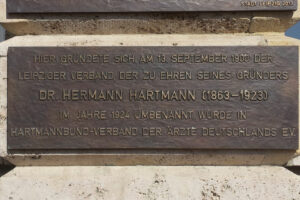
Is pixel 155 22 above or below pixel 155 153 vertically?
above

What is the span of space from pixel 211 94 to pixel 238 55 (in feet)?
1.28

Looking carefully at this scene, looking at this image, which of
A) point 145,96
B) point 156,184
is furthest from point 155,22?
point 156,184

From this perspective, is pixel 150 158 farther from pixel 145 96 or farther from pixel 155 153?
pixel 145 96

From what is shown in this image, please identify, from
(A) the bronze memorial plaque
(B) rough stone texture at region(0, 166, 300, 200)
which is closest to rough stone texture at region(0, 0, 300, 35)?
(A) the bronze memorial plaque

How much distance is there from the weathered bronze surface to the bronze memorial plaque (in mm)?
341

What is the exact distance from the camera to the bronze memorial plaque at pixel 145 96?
6.48ft

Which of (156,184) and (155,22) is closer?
(156,184)

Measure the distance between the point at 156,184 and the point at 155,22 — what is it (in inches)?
53.7

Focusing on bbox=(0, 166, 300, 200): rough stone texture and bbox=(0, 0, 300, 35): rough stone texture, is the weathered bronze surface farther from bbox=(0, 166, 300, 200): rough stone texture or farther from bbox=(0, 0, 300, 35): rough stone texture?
bbox=(0, 166, 300, 200): rough stone texture

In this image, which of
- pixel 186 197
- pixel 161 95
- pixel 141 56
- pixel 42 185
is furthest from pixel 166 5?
pixel 42 185

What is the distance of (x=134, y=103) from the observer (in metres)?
2.00

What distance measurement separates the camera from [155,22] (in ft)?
6.86

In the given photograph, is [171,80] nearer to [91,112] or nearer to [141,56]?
[141,56]

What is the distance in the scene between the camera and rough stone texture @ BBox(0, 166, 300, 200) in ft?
6.33
